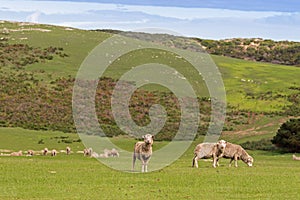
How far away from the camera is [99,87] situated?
81.6 m

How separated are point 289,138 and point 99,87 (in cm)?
3649

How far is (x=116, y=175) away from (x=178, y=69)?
67272 millimetres

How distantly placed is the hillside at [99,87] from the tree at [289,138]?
1132 cm

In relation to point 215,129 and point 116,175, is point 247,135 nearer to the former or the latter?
point 215,129

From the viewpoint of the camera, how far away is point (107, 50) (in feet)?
315

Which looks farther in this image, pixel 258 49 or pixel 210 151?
pixel 258 49

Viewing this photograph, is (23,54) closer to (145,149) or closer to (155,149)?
(155,149)

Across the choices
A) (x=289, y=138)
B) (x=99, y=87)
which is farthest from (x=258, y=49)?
(x=289, y=138)

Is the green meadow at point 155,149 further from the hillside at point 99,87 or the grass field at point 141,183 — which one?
the hillside at point 99,87

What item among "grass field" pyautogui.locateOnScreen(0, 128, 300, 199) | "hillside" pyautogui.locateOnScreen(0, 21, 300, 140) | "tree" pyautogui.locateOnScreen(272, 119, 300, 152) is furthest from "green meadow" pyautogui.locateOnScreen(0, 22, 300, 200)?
"tree" pyautogui.locateOnScreen(272, 119, 300, 152)

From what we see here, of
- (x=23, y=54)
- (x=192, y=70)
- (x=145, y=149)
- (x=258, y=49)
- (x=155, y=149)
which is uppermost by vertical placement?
(x=258, y=49)

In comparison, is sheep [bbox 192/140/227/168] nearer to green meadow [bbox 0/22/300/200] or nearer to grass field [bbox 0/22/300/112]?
green meadow [bbox 0/22/300/200]

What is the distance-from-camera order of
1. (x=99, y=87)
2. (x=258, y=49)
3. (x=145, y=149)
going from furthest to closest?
(x=258, y=49) < (x=99, y=87) < (x=145, y=149)

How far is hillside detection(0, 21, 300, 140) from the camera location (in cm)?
6706
